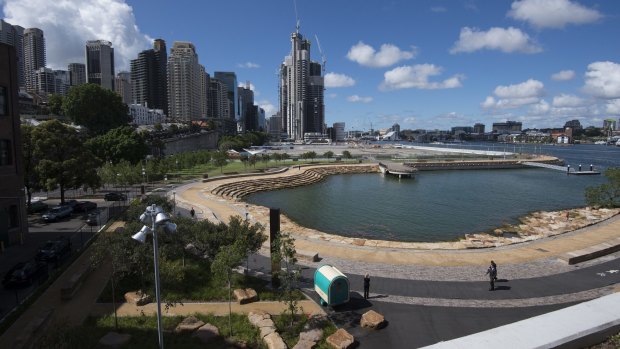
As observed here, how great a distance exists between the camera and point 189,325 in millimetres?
14164

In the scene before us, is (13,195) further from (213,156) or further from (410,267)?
(213,156)

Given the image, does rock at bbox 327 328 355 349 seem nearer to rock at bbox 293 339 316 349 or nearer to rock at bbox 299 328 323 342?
rock at bbox 299 328 323 342

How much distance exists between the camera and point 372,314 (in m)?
15.1

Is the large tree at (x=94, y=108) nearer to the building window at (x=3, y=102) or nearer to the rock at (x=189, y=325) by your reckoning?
the building window at (x=3, y=102)

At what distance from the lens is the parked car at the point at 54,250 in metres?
21.4

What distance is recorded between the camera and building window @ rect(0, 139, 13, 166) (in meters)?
25.8

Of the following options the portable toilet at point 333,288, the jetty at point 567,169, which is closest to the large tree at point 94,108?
the portable toilet at point 333,288

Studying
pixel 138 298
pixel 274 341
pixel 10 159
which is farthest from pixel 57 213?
pixel 274 341

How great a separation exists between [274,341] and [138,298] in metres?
7.18

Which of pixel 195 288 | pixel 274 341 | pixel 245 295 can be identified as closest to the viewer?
pixel 274 341

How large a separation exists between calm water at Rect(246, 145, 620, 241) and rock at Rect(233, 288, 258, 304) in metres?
17.7

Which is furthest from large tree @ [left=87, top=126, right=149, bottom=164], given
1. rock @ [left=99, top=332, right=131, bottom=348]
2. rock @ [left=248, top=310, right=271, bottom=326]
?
rock @ [left=248, top=310, right=271, bottom=326]

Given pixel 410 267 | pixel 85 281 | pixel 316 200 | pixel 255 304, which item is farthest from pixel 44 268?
pixel 316 200

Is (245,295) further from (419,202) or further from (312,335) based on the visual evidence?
(419,202)
